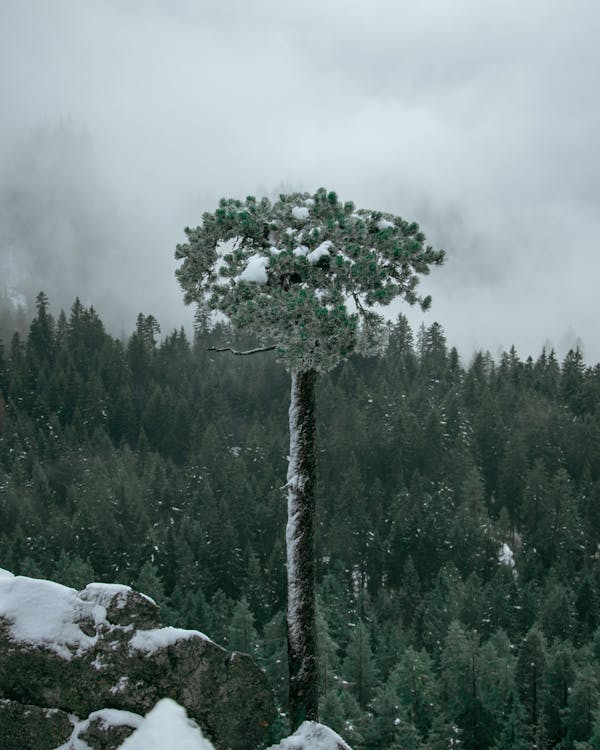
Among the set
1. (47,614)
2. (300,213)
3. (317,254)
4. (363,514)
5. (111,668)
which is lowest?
(363,514)

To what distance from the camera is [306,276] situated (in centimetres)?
1129

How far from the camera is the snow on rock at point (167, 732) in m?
9.48

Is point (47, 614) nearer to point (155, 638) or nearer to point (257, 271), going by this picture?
point (155, 638)

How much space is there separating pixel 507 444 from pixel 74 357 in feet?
250

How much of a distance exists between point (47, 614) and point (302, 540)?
180 inches

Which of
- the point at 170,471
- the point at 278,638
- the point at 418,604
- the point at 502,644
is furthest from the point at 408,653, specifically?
the point at 170,471

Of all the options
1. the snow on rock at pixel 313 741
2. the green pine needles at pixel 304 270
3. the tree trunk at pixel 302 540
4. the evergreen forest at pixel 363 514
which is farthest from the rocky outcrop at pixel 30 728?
the evergreen forest at pixel 363 514

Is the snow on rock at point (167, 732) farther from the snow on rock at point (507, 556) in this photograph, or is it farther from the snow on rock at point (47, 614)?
the snow on rock at point (507, 556)

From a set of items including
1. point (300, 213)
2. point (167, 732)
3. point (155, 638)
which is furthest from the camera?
point (300, 213)

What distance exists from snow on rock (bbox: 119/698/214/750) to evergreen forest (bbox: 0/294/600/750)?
18.8m

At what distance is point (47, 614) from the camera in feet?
34.4

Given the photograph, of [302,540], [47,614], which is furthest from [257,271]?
[47,614]

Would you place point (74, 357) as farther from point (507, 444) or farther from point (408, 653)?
point (408, 653)

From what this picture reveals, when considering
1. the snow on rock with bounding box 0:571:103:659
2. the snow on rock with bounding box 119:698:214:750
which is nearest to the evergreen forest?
the snow on rock with bounding box 119:698:214:750
